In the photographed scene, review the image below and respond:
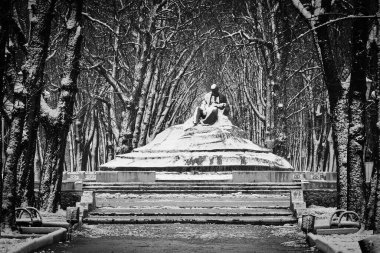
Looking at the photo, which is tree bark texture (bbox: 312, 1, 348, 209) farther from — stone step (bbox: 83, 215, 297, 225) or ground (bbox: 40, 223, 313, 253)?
stone step (bbox: 83, 215, 297, 225)

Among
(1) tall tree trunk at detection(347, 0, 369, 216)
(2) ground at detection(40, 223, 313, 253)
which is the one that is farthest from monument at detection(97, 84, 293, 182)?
(1) tall tree trunk at detection(347, 0, 369, 216)

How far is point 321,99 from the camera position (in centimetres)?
3097

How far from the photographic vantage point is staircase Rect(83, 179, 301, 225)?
16.6 metres

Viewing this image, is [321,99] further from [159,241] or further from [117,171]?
[159,241]

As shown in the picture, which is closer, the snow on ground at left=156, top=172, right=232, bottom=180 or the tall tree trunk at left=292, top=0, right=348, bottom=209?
the tall tree trunk at left=292, top=0, right=348, bottom=209

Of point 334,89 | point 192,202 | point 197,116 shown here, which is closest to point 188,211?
point 192,202

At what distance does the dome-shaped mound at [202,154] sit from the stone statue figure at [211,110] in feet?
1.62

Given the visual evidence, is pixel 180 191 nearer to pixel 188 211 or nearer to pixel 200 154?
pixel 188 211

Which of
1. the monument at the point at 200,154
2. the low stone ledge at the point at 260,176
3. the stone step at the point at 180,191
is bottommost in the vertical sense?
the stone step at the point at 180,191

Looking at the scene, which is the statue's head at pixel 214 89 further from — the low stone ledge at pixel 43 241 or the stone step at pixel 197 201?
the low stone ledge at pixel 43 241

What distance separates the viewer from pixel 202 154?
24.9 meters

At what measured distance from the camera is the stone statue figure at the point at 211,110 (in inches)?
1117

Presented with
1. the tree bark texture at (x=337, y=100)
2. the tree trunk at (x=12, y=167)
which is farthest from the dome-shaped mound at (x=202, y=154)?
the tree trunk at (x=12, y=167)

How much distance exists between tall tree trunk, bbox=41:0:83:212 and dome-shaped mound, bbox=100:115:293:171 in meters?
6.66
